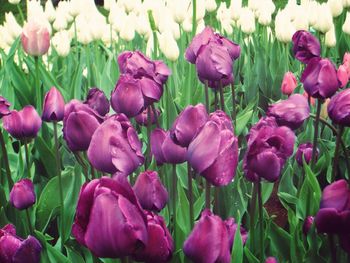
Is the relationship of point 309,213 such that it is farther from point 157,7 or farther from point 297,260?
point 157,7

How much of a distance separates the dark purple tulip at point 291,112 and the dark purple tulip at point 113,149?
0.38 metres

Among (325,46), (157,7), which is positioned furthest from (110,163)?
(157,7)

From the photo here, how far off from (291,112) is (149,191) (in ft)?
1.20

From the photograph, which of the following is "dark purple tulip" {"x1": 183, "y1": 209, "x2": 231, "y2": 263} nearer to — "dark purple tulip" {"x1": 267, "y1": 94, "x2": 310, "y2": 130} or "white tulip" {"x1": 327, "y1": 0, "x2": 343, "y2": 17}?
"dark purple tulip" {"x1": 267, "y1": 94, "x2": 310, "y2": 130}

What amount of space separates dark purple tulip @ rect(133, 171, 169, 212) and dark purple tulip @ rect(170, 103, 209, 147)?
87 millimetres

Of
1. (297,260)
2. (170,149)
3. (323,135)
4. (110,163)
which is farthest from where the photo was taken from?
(323,135)

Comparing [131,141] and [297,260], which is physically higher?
[131,141]

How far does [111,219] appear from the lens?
2.56 feet

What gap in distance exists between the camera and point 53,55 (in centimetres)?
365

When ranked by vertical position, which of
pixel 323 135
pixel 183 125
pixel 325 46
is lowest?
pixel 323 135

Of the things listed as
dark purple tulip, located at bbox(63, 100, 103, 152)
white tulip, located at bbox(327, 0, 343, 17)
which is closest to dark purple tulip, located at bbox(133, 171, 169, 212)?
dark purple tulip, located at bbox(63, 100, 103, 152)

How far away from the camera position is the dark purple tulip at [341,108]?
1176 mm

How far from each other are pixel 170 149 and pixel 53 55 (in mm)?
2620

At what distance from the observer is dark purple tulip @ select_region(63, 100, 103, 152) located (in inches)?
45.3
